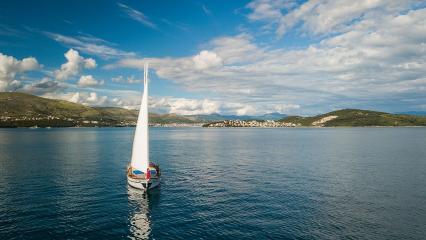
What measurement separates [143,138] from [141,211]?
18.7 meters

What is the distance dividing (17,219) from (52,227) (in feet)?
23.7

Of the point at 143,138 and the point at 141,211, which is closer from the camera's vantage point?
the point at 141,211

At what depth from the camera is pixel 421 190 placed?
69.4 meters

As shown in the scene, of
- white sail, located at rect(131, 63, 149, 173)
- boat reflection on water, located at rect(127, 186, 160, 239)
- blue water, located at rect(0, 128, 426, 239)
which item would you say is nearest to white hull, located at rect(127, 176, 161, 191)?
boat reflection on water, located at rect(127, 186, 160, 239)

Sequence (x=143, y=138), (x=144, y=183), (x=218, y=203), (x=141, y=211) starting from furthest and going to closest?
(x=143, y=138), (x=144, y=183), (x=218, y=203), (x=141, y=211)

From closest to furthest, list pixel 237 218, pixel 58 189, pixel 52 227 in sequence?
pixel 52 227 < pixel 237 218 < pixel 58 189

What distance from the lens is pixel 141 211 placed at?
55.3 m

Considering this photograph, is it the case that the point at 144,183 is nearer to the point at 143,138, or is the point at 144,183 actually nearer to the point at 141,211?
the point at 143,138

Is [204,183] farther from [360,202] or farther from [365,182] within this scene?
[365,182]

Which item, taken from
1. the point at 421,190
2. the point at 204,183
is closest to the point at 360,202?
the point at 421,190

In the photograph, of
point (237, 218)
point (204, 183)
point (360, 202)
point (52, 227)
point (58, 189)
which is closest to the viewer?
point (52, 227)

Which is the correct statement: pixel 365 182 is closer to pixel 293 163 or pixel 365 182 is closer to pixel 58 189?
pixel 293 163

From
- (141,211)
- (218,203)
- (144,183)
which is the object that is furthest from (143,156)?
(218,203)

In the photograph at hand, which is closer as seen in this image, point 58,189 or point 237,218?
point 237,218
